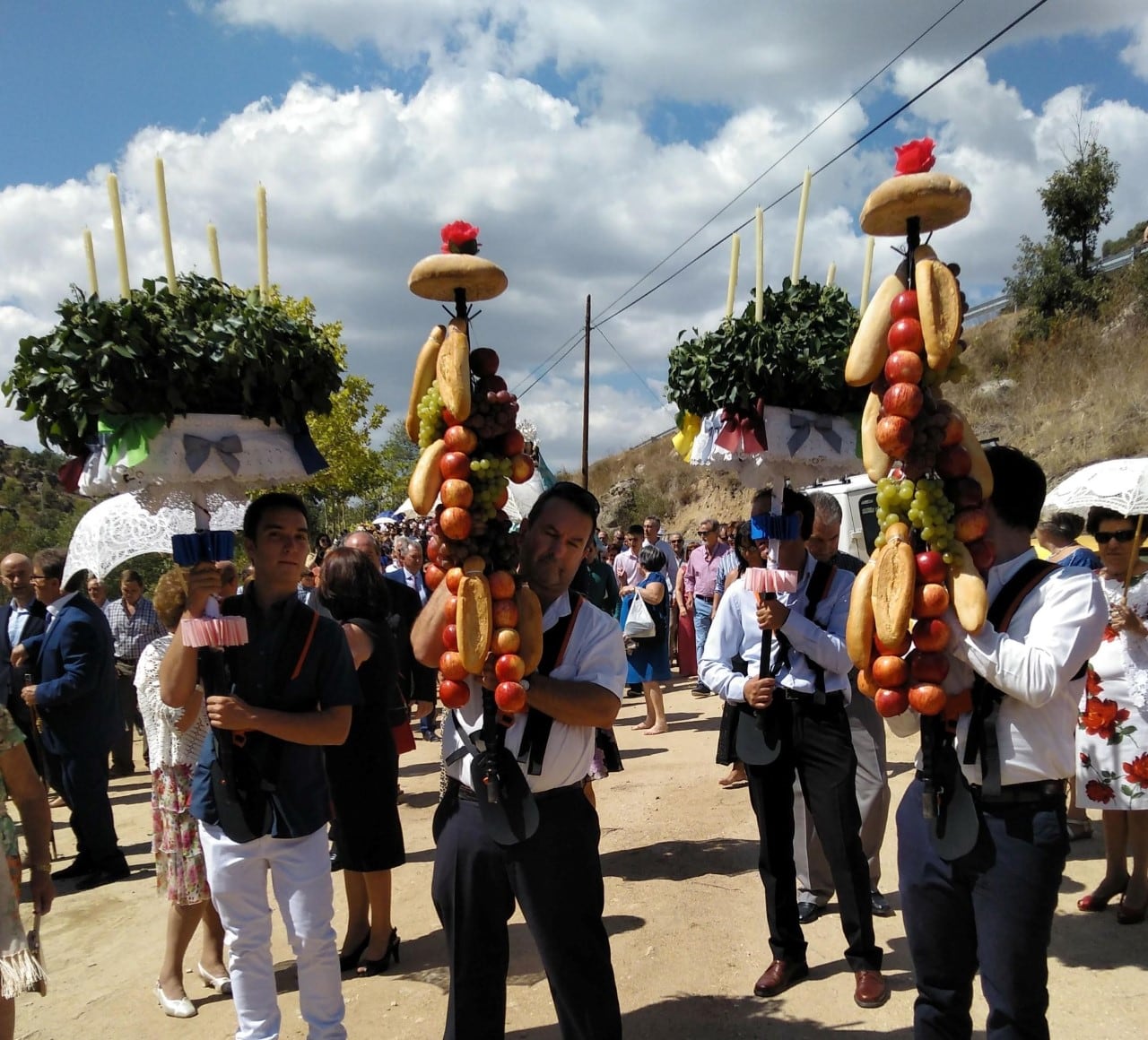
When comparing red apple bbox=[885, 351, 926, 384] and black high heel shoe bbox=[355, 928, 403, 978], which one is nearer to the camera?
red apple bbox=[885, 351, 926, 384]

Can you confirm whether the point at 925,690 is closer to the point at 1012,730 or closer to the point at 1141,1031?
the point at 1012,730

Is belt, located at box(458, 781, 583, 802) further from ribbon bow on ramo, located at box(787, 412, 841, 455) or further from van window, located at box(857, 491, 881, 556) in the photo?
van window, located at box(857, 491, 881, 556)

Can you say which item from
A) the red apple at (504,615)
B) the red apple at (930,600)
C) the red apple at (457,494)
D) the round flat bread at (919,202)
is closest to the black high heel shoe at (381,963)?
the red apple at (504,615)

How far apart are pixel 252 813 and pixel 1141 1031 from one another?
3.61 m

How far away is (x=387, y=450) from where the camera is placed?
35375mm

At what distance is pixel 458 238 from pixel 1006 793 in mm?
2458

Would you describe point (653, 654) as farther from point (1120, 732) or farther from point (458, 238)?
point (458, 238)

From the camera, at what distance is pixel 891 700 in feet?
8.79

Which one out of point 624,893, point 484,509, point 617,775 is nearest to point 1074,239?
point 617,775

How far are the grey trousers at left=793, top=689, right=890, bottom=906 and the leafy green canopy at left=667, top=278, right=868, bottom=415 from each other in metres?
1.95

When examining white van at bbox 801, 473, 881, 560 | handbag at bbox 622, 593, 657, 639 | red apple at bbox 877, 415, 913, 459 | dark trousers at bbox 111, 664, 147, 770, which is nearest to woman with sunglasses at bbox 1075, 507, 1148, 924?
red apple at bbox 877, 415, 913, 459

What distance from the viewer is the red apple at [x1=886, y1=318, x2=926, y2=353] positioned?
2.70 metres

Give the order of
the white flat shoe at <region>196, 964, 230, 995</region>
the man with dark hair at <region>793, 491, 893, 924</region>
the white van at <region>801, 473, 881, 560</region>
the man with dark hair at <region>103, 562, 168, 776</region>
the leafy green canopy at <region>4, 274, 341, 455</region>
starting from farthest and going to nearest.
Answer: the white van at <region>801, 473, 881, 560</region> < the man with dark hair at <region>103, 562, 168, 776</region> < the man with dark hair at <region>793, 491, 893, 924</region> < the white flat shoe at <region>196, 964, 230, 995</region> < the leafy green canopy at <region>4, 274, 341, 455</region>

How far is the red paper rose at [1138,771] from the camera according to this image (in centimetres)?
465
